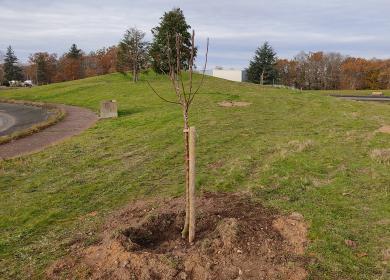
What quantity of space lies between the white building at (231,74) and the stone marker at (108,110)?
51649 mm

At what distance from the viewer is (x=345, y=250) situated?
5.32 metres

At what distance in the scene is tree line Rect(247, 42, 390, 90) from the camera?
7419 centimetres

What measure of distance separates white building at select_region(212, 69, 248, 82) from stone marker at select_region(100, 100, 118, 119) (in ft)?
169

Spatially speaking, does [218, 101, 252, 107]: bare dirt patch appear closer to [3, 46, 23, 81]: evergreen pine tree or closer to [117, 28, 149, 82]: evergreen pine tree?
[117, 28, 149, 82]: evergreen pine tree

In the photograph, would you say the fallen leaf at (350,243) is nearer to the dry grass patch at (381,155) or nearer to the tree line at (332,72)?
the dry grass patch at (381,155)

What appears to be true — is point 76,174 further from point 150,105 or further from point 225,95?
point 225,95

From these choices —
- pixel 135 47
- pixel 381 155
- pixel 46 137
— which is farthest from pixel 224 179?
pixel 135 47

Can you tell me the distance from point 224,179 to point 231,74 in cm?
6767

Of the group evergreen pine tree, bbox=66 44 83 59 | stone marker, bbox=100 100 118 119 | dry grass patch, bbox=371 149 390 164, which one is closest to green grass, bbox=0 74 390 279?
dry grass patch, bbox=371 149 390 164

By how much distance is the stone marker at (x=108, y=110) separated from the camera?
21.4 metres

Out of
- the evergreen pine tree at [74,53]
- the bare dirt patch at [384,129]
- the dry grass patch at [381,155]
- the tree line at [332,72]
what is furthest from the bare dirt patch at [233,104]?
the evergreen pine tree at [74,53]

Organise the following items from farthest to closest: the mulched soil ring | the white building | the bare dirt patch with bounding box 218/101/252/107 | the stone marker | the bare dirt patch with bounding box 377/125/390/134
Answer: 1. the white building
2. the bare dirt patch with bounding box 218/101/252/107
3. the stone marker
4. the bare dirt patch with bounding box 377/125/390/134
5. the mulched soil ring

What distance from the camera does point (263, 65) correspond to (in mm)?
59875

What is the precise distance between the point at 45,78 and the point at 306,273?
89499mm
